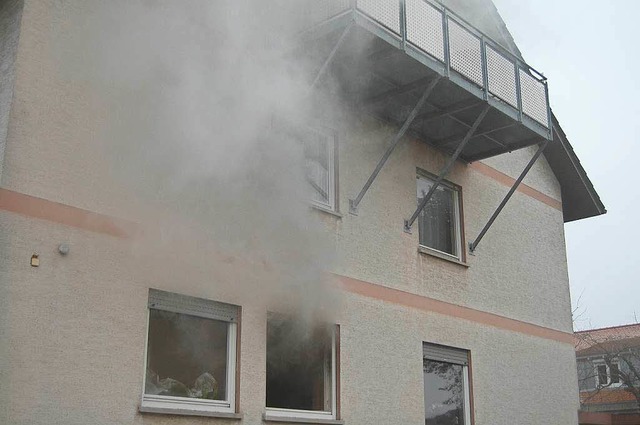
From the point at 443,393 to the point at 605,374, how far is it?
68.7 ft

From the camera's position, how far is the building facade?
22.2 ft

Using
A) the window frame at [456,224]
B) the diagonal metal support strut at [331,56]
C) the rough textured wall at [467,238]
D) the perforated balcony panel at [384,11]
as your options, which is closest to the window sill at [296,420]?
the rough textured wall at [467,238]

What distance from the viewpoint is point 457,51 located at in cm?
1023

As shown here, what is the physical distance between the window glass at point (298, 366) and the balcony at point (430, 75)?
275cm

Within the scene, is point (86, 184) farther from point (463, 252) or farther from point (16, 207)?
point (463, 252)

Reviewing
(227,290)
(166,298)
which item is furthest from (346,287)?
(166,298)

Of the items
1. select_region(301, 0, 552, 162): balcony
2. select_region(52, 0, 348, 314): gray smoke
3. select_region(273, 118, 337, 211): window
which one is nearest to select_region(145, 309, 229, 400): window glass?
select_region(52, 0, 348, 314): gray smoke

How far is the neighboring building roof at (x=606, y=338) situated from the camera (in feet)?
96.4

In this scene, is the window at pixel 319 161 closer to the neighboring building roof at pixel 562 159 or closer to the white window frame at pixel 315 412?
the white window frame at pixel 315 412

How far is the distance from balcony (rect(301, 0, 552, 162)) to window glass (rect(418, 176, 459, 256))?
1.98 ft

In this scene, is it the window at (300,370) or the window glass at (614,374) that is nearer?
the window at (300,370)

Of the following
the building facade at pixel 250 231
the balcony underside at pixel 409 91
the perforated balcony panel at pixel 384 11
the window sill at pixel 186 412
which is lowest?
the window sill at pixel 186 412

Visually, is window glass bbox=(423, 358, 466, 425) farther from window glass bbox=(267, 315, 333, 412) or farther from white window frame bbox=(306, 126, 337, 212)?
white window frame bbox=(306, 126, 337, 212)

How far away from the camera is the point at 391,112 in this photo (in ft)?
34.7
